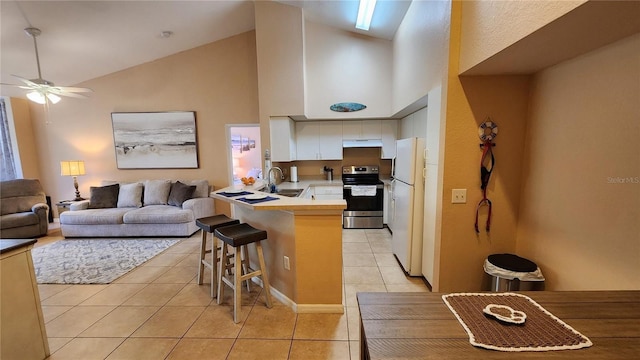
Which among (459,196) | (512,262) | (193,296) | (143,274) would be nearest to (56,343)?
(193,296)

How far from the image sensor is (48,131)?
5156mm

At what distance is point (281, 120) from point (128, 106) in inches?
128

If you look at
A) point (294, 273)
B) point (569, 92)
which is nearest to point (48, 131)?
point (294, 273)

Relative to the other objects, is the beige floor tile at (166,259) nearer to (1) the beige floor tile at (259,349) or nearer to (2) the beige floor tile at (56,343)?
Answer: (2) the beige floor tile at (56,343)

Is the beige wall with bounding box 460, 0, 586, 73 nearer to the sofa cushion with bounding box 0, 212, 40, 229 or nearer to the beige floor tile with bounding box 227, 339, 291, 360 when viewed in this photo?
the beige floor tile with bounding box 227, 339, 291, 360

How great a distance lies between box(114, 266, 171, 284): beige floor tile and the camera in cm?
295

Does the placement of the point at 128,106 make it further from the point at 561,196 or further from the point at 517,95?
the point at 561,196

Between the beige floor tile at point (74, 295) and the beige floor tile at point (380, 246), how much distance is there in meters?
3.25

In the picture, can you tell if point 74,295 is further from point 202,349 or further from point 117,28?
point 117,28

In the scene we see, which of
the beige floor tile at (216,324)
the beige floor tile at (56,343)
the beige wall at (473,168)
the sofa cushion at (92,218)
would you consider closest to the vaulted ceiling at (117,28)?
the beige wall at (473,168)

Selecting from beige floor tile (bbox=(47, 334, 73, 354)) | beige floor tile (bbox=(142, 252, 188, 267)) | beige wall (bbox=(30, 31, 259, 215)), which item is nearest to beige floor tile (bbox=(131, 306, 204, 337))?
beige floor tile (bbox=(47, 334, 73, 354))

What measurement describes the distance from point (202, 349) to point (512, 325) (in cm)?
196

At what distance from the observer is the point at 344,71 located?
4504 millimetres

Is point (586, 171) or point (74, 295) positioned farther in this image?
point (74, 295)
